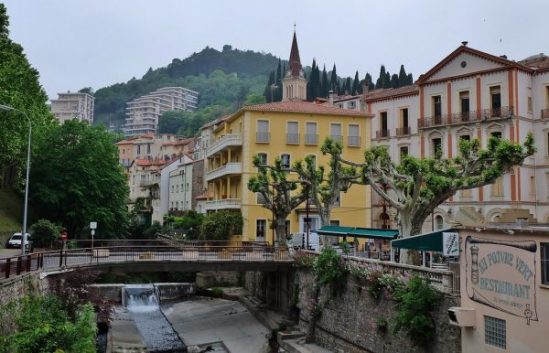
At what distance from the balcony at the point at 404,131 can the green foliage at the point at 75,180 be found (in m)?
27.4

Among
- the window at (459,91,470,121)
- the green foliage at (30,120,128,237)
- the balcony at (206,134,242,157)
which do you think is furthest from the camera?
the green foliage at (30,120,128,237)

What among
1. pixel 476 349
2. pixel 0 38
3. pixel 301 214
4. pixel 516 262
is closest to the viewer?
pixel 516 262

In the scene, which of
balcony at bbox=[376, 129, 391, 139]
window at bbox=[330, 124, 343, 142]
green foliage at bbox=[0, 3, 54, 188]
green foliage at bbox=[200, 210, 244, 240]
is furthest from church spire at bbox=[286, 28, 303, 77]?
green foliage at bbox=[0, 3, 54, 188]

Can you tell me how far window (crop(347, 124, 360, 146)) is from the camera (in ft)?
164

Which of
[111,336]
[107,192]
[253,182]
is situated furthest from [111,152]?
[111,336]

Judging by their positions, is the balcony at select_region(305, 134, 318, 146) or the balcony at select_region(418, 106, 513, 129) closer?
the balcony at select_region(418, 106, 513, 129)

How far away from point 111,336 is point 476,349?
20.1 metres

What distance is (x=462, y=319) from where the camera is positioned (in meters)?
18.0

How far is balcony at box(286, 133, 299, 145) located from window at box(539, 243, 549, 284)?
33.8 meters

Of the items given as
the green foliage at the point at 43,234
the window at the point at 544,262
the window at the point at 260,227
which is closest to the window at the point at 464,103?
the window at the point at 260,227

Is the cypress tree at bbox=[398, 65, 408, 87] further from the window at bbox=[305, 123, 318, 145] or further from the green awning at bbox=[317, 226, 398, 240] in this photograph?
the green awning at bbox=[317, 226, 398, 240]

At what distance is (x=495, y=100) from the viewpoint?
43.8 m

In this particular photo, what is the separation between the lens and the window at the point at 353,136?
4997 centimetres

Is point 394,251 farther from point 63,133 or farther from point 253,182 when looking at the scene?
point 63,133
